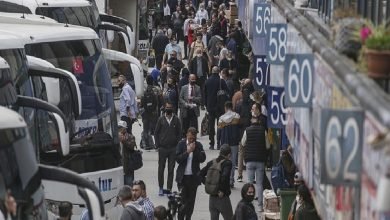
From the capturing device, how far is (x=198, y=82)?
3878 centimetres

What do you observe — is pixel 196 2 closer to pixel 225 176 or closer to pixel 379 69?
pixel 225 176

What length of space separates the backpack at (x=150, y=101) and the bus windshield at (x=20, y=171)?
1739 centimetres

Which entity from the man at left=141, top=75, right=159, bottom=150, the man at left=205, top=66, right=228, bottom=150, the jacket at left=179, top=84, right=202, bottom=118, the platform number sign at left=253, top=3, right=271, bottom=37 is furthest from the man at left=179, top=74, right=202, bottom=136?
the platform number sign at left=253, top=3, right=271, bottom=37

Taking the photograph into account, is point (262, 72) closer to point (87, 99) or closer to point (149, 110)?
point (87, 99)

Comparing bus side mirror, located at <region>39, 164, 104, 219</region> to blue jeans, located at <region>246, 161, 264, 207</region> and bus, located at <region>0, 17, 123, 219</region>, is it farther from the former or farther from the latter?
blue jeans, located at <region>246, 161, 264, 207</region>

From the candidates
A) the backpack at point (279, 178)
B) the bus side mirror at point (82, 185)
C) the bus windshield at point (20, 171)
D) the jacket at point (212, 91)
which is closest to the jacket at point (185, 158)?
the backpack at point (279, 178)

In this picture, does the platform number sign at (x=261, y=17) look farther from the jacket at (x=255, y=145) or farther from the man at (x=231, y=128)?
the man at (x=231, y=128)

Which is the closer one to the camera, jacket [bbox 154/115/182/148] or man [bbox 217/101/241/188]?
jacket [bbox 154/115/182/148]

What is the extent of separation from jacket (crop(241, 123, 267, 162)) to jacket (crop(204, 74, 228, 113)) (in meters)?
7.24

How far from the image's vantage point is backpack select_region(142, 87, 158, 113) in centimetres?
3247

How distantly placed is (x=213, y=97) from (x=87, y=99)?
9.56 meters

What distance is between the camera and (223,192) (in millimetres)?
24078

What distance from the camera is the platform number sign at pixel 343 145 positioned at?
11375mm

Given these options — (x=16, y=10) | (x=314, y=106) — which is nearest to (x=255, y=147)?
(x=16, y=10)
